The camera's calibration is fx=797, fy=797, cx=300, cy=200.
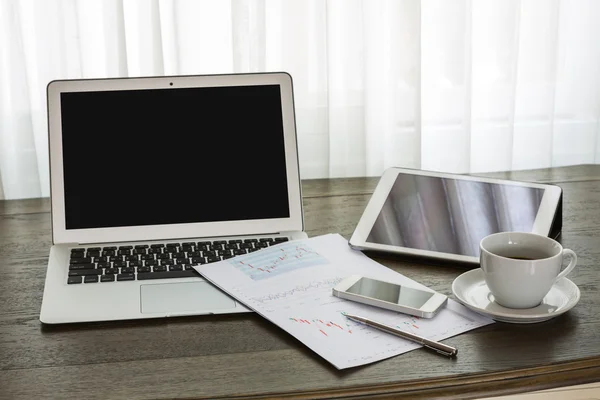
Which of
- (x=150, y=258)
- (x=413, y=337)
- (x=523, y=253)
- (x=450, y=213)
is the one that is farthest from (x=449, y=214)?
(x=150, y=258)

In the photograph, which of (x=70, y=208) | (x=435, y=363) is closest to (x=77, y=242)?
(x=70, y=208)

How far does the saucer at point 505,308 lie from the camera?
3.08 ft

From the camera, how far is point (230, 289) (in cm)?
103

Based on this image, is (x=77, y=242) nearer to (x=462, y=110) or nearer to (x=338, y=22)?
(x=338, y=22)

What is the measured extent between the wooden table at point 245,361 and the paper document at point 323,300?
2cm

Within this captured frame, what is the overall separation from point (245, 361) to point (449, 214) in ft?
1.52

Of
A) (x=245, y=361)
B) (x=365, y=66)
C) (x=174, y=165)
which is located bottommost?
(x=245, y=361)

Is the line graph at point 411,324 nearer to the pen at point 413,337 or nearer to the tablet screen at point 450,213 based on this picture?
the pen at point 413,337

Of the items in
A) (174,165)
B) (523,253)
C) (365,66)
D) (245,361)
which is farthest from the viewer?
(365,66)

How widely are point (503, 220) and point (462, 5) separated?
3.52 ft

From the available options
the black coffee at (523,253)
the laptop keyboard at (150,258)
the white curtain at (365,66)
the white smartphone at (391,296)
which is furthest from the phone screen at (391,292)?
the white curtain at (365,66)

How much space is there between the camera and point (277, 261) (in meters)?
1.12

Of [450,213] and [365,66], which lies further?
[365,66]

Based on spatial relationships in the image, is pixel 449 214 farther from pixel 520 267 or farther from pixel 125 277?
pixel 125 277
